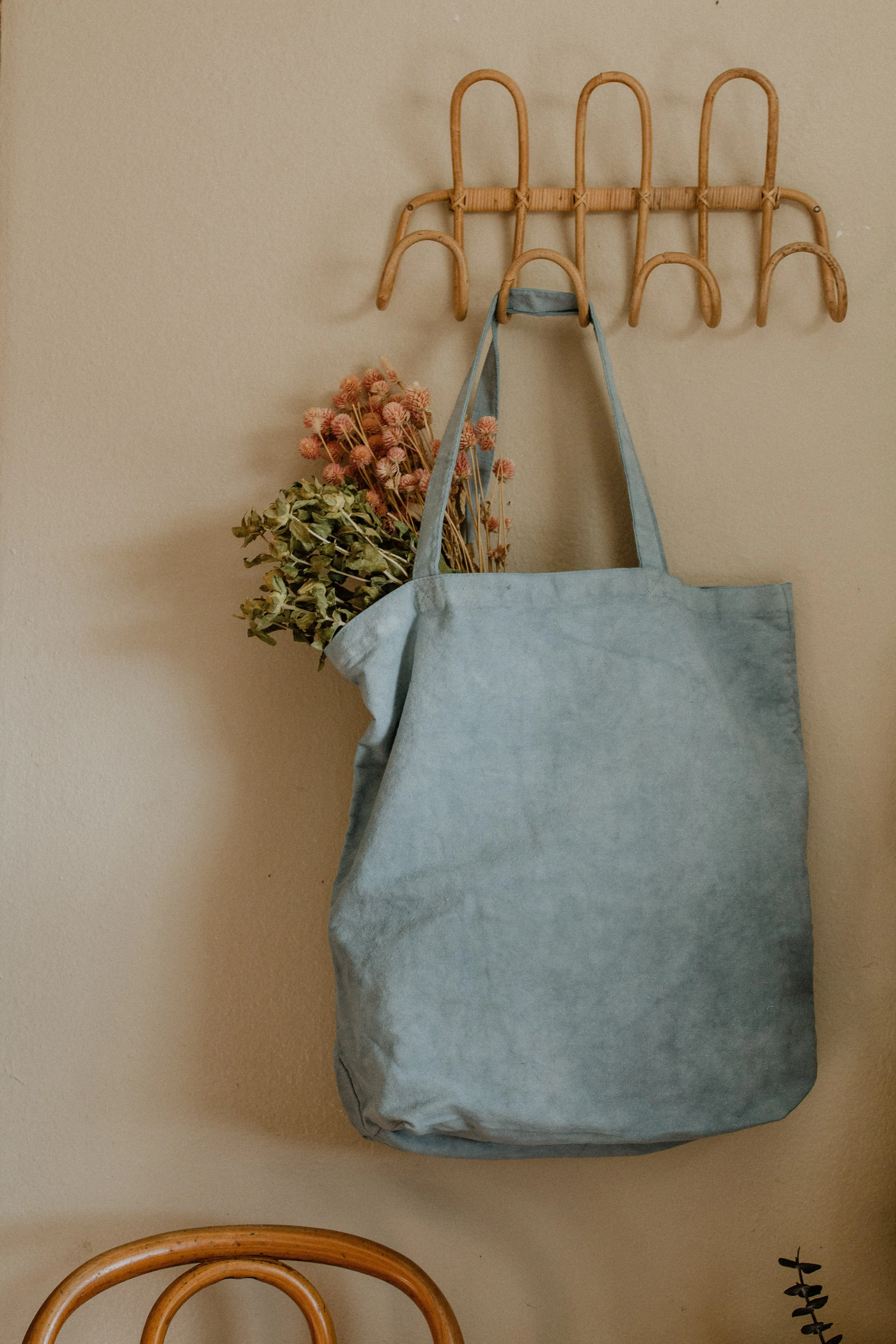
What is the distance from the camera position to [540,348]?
96 centimetres

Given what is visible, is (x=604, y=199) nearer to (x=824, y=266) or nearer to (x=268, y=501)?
(x=824, y=266)

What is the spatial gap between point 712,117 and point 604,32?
143 millimetres

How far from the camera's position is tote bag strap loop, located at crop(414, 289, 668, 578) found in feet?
2.69

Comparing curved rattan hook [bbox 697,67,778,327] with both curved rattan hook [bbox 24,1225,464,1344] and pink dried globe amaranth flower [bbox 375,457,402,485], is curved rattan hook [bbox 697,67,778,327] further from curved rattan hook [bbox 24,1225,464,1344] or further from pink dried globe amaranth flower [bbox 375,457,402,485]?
curved rattan hook [bbox 24,1225,464,1344]

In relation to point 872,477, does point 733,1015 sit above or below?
below

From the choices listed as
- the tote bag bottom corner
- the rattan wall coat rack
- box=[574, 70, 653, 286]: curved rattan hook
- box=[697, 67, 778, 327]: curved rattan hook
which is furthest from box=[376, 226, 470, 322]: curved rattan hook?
the tote bag bottom corner

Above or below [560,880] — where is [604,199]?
above

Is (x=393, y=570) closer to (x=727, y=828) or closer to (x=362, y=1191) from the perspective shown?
(x=727, y=828)

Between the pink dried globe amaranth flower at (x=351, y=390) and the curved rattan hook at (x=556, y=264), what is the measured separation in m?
0.16

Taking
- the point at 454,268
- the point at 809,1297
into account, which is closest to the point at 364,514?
the point at 454,268

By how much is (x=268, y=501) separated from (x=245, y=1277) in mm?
736

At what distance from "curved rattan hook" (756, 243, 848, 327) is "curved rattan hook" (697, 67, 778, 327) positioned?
1 cm

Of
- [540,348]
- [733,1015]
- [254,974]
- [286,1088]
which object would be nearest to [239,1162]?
[286,1088]

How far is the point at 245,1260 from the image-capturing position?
0.82 m
